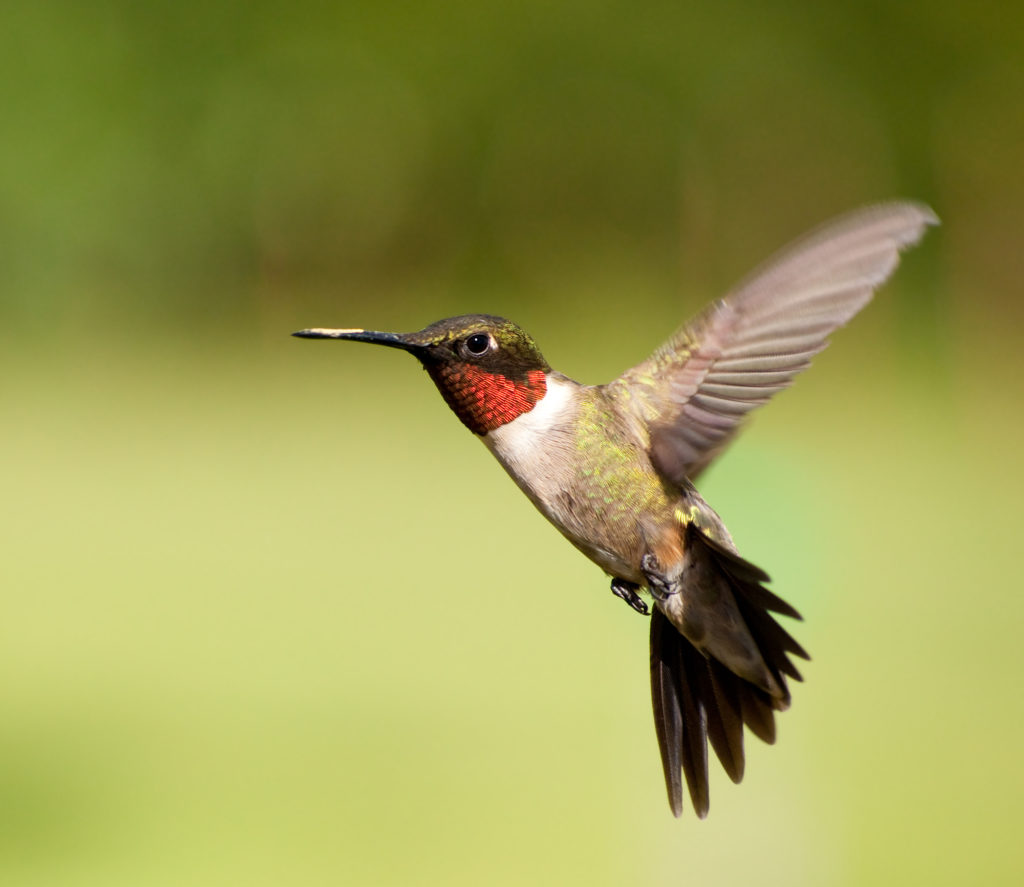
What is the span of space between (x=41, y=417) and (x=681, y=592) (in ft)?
17.8

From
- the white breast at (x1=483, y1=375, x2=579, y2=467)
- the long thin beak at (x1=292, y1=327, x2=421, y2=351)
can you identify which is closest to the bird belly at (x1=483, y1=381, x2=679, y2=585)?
the white breast at (x1=483, y1=375, x2=579, y2=467)

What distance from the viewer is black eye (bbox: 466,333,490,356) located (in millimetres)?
753

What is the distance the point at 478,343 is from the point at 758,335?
199mm

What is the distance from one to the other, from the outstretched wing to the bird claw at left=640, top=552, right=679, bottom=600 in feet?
0.20

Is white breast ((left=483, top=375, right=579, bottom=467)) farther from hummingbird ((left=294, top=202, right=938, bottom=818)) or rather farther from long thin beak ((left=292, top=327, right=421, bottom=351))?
long thin beak ((left=292, top=327, right=421, bottom=351))

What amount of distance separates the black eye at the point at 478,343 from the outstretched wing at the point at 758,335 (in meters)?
0.16

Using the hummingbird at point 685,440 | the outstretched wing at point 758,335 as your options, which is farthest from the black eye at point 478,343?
the outstretched wing at point 758,335

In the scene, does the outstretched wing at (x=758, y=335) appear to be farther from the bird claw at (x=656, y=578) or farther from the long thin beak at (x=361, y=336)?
the long thin beak at (x=361, y=336)

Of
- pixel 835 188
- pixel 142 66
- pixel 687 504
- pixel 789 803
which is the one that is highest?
pixel 142 66

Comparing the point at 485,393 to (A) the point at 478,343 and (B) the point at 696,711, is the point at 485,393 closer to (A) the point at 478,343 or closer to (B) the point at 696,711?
(A) the point at 478,343

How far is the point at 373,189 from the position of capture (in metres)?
5.71

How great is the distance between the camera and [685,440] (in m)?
0.85

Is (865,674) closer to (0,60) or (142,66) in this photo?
(142,66)

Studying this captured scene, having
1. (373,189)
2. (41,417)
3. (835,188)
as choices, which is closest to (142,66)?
(373,189)
